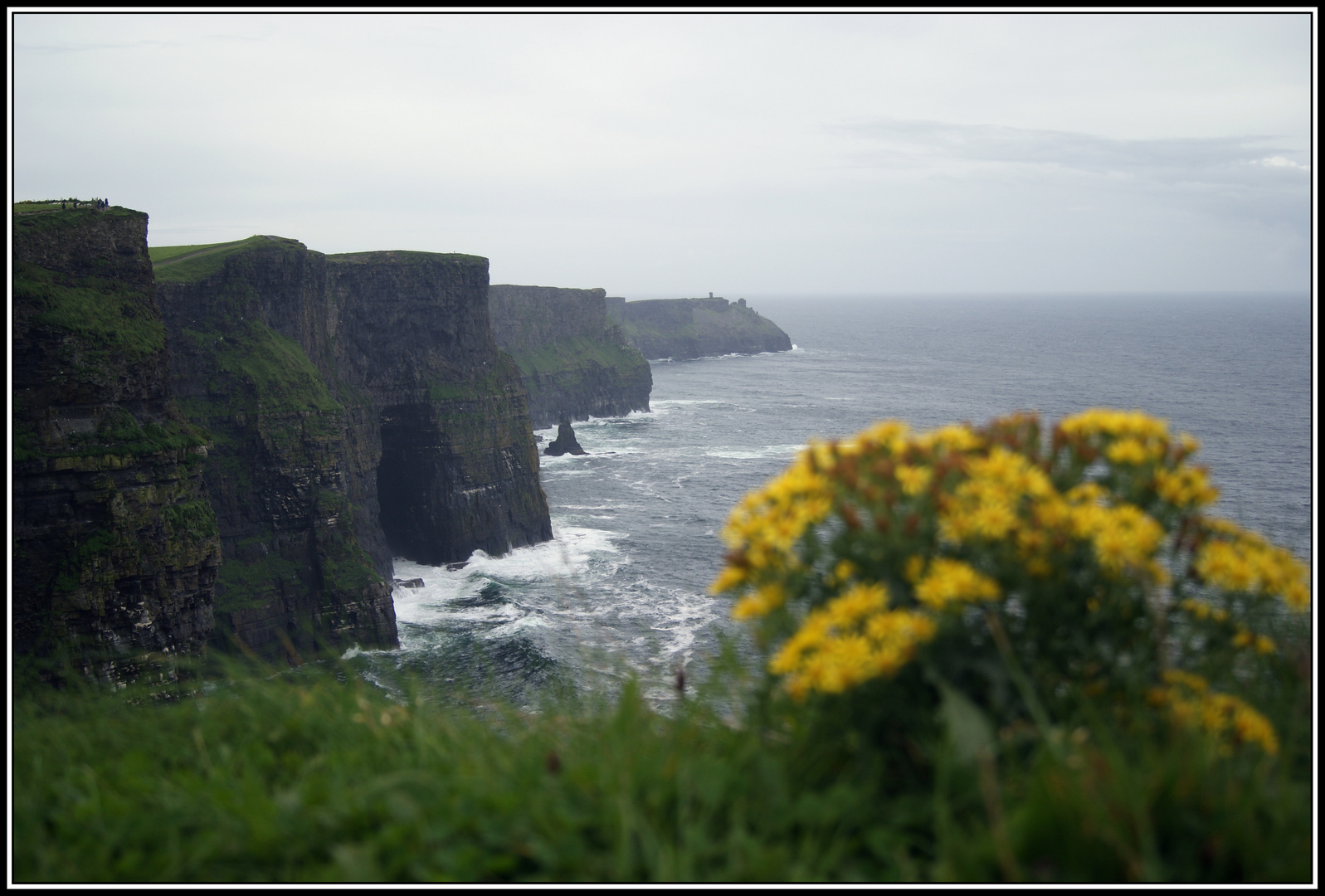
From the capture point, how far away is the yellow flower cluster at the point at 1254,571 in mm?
3461

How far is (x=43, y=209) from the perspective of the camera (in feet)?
96.5

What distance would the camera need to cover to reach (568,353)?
110 m

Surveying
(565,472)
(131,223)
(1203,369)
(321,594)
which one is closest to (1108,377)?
(1203,369)

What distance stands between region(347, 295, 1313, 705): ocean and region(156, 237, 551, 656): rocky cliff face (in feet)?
10.2

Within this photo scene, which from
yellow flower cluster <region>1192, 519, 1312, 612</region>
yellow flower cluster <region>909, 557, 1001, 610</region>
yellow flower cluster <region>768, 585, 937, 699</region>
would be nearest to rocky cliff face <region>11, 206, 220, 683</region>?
yellow flower cluster <region>768, 585, 937, 699</region>

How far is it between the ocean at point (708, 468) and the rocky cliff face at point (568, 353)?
10.7 ft

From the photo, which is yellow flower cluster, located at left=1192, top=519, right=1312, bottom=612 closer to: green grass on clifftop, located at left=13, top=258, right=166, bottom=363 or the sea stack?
green grass on clifftop, located at left=13, top=258, right=166, bottom=363

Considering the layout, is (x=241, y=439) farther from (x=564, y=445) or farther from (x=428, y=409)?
(x=564, y=445)

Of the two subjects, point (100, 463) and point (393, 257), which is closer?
point (100, 463)

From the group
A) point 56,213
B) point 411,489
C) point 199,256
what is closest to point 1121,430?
point 56,213

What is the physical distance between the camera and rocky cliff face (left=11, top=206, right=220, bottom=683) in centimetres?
2569

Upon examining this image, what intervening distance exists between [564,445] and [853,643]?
86.2 metres

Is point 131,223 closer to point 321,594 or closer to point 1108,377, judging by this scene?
point 321,594
